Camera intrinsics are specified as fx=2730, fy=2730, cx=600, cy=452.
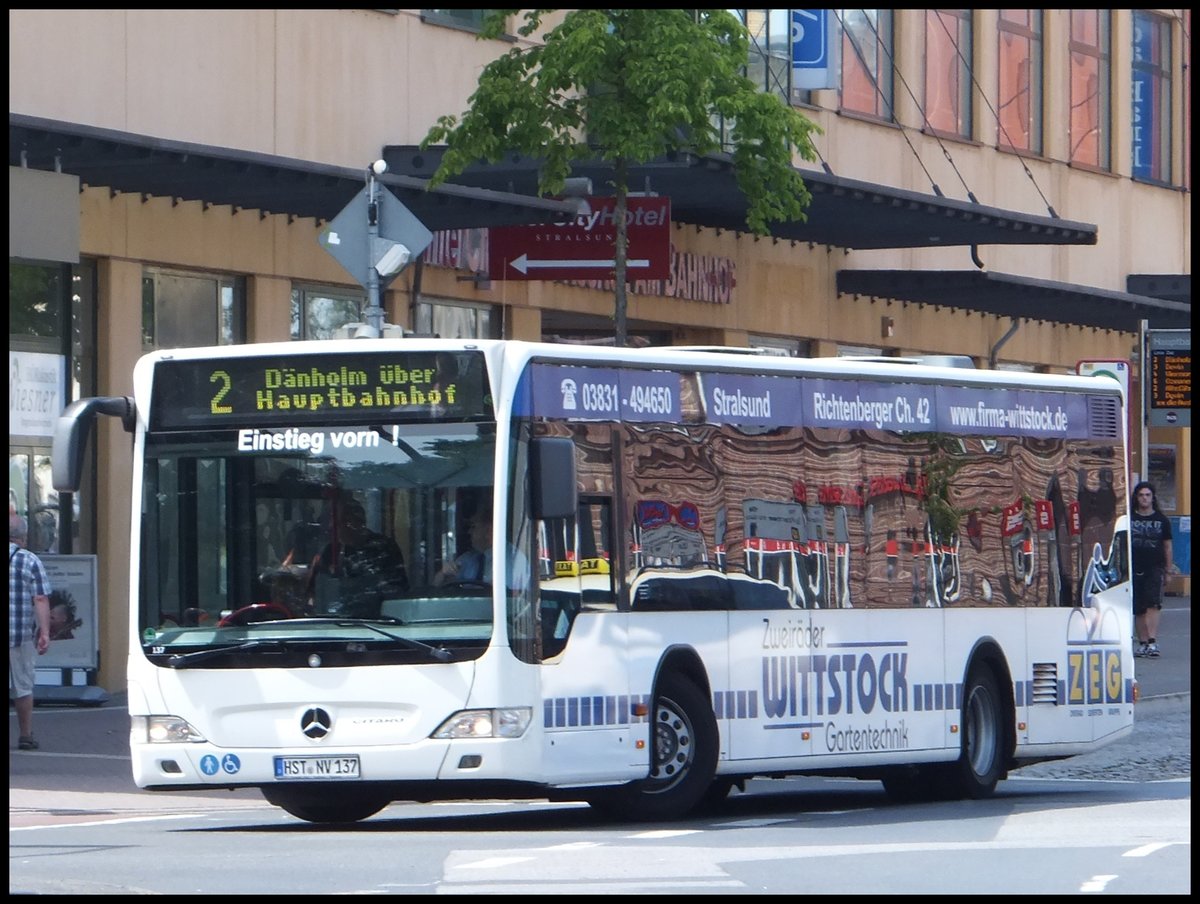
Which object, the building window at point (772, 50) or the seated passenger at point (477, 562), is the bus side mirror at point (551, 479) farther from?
the building window at point (772, 50)

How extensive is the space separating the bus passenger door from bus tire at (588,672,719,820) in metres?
0.32

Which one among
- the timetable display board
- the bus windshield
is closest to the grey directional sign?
the bus windshield

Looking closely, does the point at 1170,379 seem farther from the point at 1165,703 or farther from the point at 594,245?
the point at 594,245

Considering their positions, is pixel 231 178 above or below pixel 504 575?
above

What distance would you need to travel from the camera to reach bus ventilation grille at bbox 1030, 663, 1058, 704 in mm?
17359

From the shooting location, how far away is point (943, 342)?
38.2 meters

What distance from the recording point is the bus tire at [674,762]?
14.3 m

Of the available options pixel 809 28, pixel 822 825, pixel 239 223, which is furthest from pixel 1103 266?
pixel 822 825

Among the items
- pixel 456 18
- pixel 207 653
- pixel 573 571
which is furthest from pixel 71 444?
pixel 456 18

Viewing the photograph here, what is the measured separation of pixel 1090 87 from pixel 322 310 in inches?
748

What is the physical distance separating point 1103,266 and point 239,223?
20337 mm

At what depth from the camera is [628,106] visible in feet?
66.4

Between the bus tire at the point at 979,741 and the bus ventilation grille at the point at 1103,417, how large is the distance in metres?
2.14

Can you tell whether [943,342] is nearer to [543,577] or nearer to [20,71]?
[20,71]
